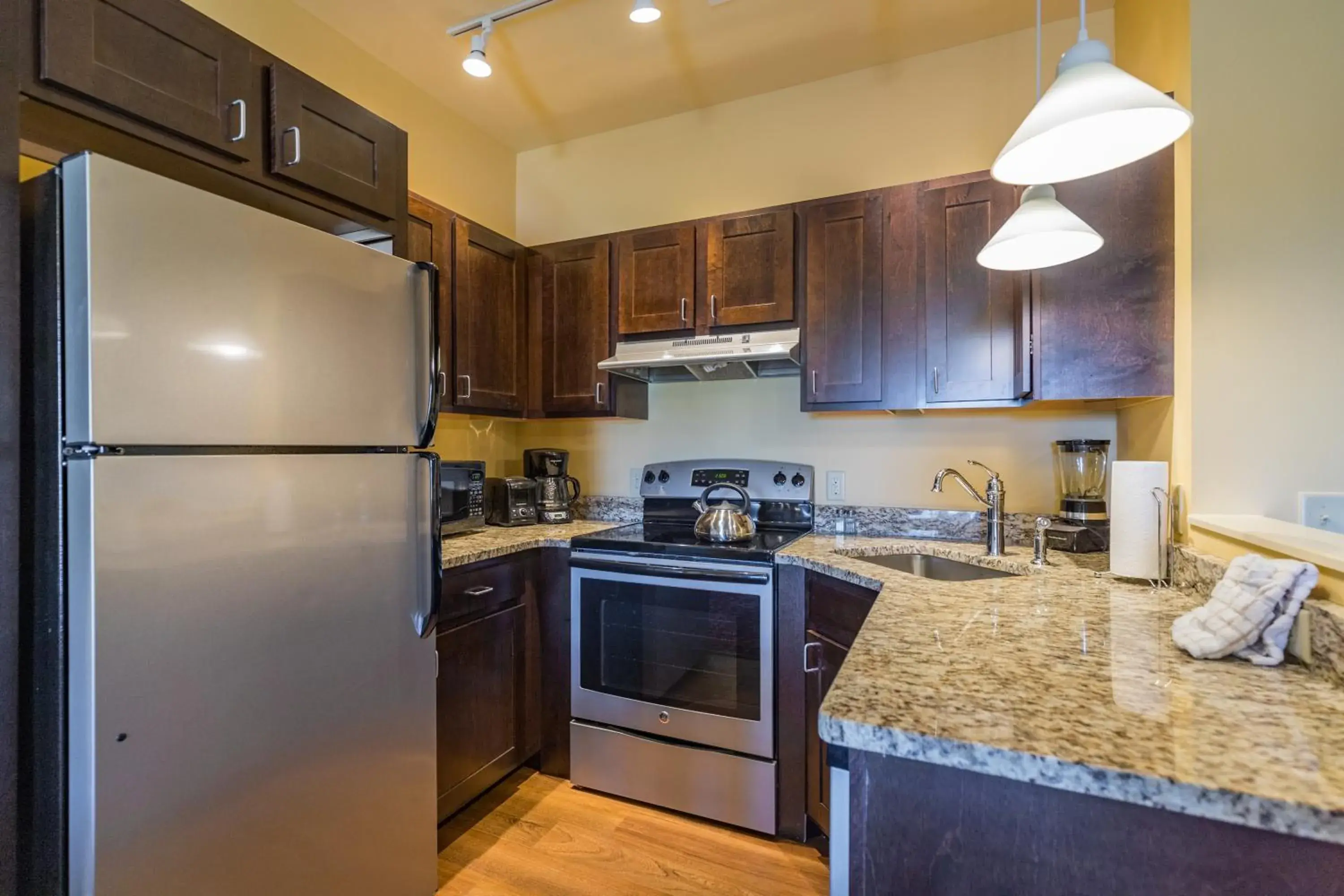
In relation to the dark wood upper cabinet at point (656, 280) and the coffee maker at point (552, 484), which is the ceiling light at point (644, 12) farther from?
the coffee maker at point (552, 484)

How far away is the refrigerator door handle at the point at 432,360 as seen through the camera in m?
1.56

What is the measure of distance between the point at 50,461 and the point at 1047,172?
1.84 metres

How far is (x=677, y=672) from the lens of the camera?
207cm

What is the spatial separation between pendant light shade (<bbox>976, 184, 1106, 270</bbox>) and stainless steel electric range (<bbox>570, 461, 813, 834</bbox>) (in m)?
1.09

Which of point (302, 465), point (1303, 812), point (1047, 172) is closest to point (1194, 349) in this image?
point (1047, 172)

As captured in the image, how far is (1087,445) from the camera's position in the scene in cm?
192

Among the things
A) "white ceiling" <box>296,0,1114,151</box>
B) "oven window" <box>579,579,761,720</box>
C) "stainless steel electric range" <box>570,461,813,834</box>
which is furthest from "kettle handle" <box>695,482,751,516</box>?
"white ceiling" <box>296,0,1114,151</box>

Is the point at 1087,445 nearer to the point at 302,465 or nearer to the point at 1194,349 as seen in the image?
the point at 1194,349

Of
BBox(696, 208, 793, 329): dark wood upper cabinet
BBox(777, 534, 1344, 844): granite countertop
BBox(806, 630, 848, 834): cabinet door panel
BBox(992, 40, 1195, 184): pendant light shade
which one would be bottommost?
BBox(806, 630, 848, 834): cabinet door panel

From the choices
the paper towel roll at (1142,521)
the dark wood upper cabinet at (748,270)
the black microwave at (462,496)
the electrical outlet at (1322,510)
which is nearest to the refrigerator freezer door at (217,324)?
the black microwave at (462,496)

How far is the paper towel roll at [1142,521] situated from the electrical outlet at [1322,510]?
237 mm

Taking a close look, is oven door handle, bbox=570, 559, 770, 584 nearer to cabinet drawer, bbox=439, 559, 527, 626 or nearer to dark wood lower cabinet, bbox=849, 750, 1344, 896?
cabinet drawer, bbox=439, 559, 527, 626

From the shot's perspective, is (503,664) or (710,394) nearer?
(503,664)

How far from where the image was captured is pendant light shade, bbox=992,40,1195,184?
0.86 metres
